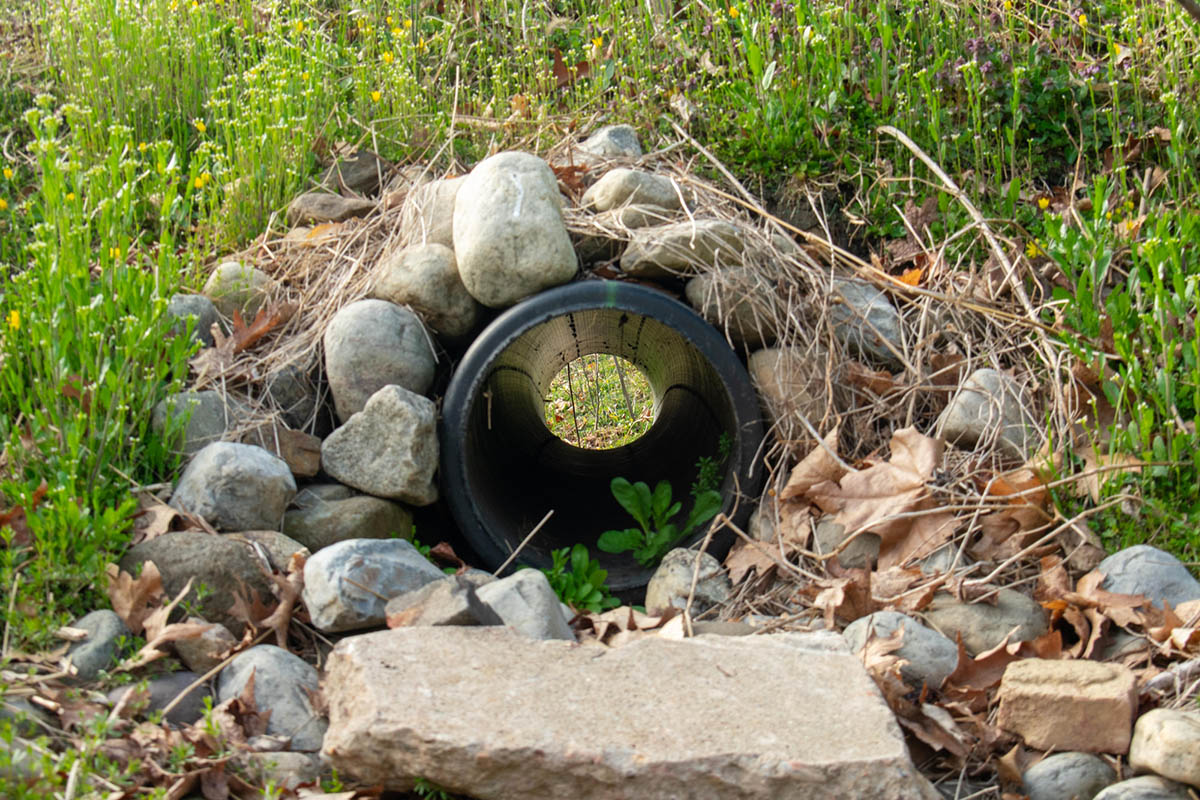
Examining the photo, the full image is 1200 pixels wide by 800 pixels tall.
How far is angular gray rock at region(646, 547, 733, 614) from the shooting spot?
385 centimetres

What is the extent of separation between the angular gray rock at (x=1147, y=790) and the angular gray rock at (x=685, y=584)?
153 cm

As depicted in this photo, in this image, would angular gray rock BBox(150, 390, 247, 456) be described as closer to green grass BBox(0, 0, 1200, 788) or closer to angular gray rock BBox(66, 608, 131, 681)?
green grass BBox(0, 0, 1200, 788)

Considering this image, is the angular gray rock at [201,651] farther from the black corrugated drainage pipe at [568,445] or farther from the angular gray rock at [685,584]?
the angular gray rock at [685,584]

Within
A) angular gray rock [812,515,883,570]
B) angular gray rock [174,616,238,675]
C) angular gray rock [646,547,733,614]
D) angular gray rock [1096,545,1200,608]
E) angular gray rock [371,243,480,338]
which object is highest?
angular gray rock [371,243,480,338]

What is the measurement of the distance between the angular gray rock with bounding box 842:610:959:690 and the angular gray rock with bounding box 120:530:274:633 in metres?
1.74

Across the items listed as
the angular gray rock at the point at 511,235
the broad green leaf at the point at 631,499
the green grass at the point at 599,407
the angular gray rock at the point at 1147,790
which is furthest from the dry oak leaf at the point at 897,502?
the green grass at the point at 599,407

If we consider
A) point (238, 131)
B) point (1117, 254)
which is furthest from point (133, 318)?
point (1117, 254)

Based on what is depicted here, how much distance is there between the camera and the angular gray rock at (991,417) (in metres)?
3.86

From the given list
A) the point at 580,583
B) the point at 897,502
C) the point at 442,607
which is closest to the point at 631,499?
the point at 580,583

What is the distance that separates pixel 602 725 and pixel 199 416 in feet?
6.81

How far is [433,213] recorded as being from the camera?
4.55m

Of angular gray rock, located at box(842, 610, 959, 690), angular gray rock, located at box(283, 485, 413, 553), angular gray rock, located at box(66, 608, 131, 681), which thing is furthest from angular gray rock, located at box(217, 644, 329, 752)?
angular gray rock, located at box(842, 610, 959, 690)

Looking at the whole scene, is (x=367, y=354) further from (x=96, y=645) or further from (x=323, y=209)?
(x=96, y=645)

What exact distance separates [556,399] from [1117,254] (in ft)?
20.2
